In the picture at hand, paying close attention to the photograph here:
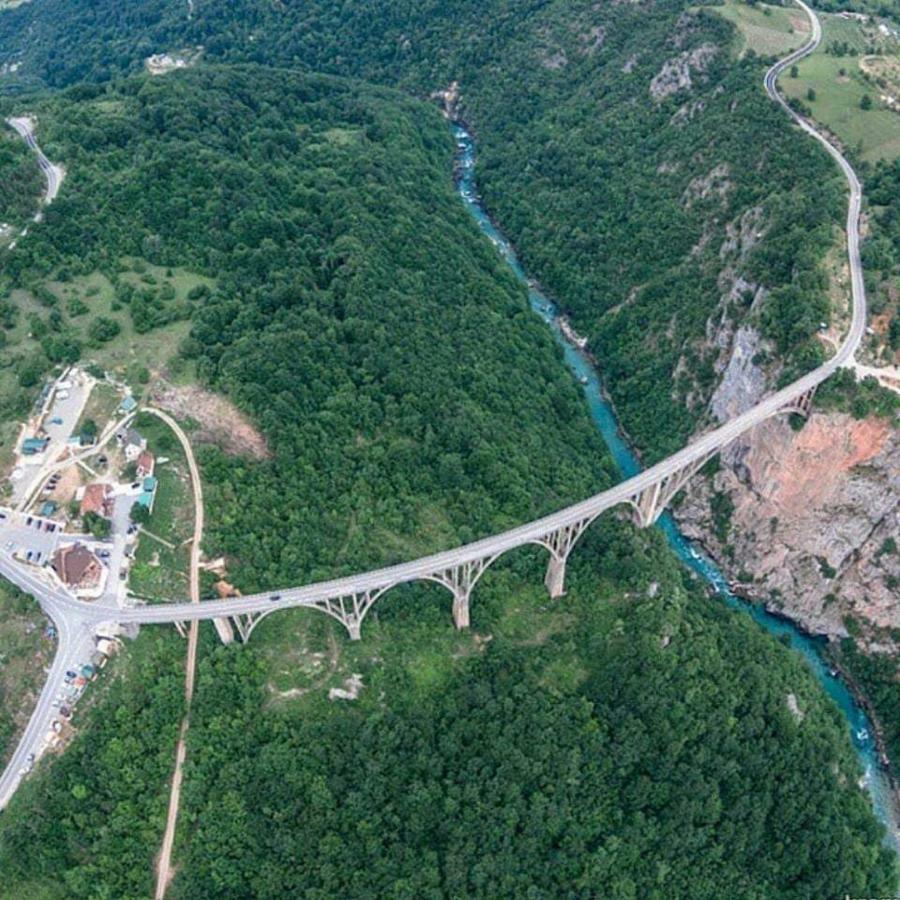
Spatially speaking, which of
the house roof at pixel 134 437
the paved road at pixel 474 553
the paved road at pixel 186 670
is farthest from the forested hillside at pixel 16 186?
the paved road at pixel 474 553

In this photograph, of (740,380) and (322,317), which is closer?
(322,317)

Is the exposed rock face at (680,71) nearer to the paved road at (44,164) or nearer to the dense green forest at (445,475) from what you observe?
the dense green forest at (445,475)

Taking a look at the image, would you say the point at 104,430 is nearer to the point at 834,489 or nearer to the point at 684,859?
the point at 684,859

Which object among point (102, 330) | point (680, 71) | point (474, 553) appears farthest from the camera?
point (680, 71)

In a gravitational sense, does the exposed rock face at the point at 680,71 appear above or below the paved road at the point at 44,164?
below

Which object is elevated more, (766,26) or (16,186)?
(16,186)

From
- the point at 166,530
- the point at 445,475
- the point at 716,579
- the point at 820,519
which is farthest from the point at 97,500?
the point at 820,519

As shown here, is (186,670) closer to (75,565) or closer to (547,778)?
(75,565)

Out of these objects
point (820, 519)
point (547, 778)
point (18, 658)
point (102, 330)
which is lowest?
point (820, 519)
